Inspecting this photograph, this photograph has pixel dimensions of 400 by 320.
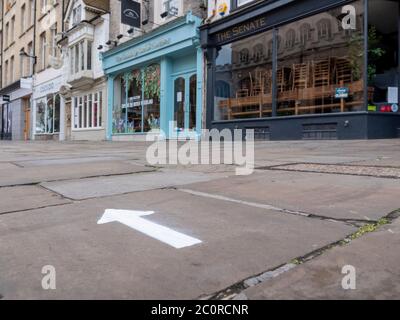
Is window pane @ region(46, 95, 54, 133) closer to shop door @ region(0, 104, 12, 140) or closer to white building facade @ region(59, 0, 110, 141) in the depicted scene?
white building facade @ region(59, 0, 110, 141)

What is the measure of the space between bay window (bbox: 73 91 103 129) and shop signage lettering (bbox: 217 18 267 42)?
8639mm

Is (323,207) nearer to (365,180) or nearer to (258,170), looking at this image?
(365,180)

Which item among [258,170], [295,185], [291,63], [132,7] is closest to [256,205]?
[295,185]

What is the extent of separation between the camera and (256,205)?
2117mm

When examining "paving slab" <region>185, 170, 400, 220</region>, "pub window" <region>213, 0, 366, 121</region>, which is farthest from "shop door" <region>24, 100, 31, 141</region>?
"paving slab" <region>185, 170, 400, 220</region>

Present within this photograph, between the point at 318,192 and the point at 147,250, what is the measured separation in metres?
1.42

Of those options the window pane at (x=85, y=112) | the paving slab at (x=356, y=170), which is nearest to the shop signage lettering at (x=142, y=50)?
the window pane at (x=85, y=112)

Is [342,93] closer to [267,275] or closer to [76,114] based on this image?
[267,275]

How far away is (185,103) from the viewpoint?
13773 mm

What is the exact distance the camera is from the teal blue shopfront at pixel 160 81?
13.0m

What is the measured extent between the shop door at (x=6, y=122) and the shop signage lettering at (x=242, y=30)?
23624 mm

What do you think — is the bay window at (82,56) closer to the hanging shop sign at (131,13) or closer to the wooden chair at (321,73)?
the hanging shop sign at (131,13)

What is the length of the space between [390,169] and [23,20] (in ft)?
94.3

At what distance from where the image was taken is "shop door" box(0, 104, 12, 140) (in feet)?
99.0
